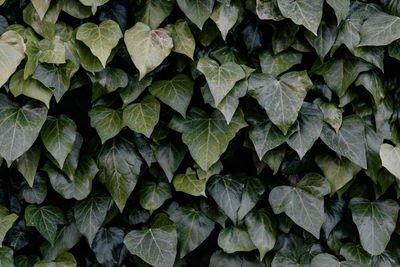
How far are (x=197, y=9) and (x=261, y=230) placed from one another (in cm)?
96

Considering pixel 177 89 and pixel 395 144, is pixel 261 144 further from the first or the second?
pixel 395 144

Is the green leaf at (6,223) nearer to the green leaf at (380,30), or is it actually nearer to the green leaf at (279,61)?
the green leaf at (279,61)

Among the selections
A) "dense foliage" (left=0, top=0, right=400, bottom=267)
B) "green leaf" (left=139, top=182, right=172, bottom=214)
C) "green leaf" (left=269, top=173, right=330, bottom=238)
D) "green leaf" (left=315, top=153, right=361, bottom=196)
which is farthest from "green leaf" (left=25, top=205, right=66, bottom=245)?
"green leaf" (left=315, top=153, right=361, bottom=196)

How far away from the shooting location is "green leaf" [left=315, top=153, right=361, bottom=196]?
1956 millimetres

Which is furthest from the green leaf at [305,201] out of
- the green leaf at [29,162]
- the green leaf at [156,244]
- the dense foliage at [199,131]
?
the green leaf at [29,162]

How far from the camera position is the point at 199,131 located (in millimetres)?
1869

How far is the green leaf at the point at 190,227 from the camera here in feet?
6.46

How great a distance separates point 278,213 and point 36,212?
1.03 metres

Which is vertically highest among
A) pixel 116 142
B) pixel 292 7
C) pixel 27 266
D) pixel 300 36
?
pixel 292 7

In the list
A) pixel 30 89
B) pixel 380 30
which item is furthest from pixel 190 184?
pixel 380 30

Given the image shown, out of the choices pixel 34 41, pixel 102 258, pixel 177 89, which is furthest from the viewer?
pixel 102 258

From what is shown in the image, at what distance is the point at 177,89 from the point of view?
1.86 meters

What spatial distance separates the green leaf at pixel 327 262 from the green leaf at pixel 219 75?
85cm

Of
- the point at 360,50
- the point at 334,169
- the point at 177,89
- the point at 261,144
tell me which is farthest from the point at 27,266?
the point at 360,50
